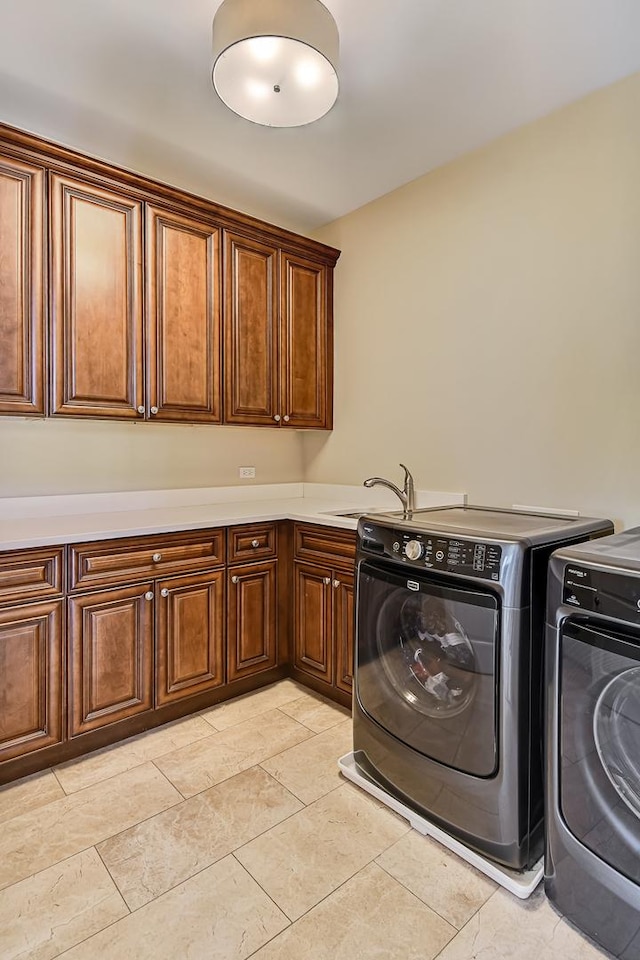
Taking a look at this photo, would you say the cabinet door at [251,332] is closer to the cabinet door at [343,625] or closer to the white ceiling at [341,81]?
the white ceiling at [341,81]

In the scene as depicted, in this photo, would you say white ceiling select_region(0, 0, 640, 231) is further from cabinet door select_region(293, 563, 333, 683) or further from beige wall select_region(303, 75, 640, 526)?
cabinet door select_region(293, 563, 333, 683)

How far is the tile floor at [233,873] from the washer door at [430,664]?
335 millimetres

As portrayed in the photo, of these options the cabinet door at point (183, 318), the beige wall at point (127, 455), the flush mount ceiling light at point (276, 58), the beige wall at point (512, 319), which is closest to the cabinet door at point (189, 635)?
the beige wall at point (127, 455)

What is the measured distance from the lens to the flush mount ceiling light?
152cm

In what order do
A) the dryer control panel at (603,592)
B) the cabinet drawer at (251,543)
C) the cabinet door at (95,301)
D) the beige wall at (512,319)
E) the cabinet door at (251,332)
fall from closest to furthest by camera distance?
the dryer control panel at (603,592)
the beige wall at (512,319)
the cabinet door at (95,301)
the cabinet drawer at (251,543)
the cabinet door at (251,332)

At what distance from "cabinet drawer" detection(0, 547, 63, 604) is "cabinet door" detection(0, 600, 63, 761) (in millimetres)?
43

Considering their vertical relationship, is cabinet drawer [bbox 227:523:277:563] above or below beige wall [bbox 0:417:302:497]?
below

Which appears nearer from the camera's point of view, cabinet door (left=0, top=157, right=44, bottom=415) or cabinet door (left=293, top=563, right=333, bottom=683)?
cabinet door (left=0, top=157, right=44, bottom=415)

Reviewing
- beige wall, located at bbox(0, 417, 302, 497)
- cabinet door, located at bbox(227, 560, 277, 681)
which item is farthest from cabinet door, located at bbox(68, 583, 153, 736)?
beige wall, located at bbox(0, 417, 302, 497)

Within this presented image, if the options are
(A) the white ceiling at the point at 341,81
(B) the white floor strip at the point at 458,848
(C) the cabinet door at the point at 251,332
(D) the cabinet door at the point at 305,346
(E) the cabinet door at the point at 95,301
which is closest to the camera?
(B) the white floor strip at the point at 458,848

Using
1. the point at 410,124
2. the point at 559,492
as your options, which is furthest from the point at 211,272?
the point at 559,492

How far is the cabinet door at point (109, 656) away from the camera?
2.09 meters

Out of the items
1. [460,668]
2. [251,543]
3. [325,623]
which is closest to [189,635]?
[251,543]

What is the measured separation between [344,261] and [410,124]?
98cm
